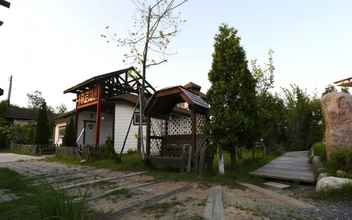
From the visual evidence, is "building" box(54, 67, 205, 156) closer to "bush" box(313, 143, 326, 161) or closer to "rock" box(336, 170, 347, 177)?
"bush" box(313, 143, 326, 161)

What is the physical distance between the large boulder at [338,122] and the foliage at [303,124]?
45.1ft

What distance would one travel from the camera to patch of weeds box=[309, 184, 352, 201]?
455 cm

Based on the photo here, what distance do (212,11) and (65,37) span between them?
7.43m

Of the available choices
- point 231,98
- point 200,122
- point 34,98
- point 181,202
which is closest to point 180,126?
point 200,122

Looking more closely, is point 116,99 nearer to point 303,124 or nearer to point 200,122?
point 200,122

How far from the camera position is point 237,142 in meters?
7.02

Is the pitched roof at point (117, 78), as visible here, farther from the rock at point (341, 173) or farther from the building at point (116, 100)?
the rock at point (341, 173)

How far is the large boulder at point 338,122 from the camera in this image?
6520 mm

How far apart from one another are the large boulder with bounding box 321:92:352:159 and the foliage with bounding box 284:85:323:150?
13.7 meters

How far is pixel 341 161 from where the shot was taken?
19.0 feet

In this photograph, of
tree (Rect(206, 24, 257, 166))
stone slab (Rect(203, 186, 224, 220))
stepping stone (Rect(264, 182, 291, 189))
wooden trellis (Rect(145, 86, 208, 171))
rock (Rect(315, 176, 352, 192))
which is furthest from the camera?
wooden trellis (Rect(145, 86, 208, 171))

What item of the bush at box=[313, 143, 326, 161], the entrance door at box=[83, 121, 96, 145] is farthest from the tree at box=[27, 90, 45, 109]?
the bush at box=[313, 143, 326, 161]

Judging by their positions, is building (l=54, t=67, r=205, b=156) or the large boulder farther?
building (l=54, t=67, r=205, b=156)

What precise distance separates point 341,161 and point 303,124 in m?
15.5
